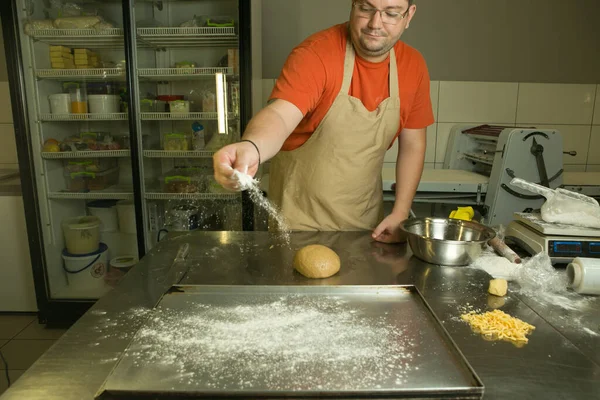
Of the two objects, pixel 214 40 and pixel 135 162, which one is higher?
pixel 214 40

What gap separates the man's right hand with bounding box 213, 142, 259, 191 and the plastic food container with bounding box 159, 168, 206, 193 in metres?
1.94

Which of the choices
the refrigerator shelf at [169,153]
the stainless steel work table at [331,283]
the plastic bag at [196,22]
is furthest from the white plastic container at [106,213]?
the stainless steel work table at [331,283]

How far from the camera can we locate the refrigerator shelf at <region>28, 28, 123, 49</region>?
8.45ft

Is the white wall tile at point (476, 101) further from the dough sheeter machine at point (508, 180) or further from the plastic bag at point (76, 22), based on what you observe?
the plastic bag at point (76, 22)

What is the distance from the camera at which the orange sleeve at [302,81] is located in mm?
1419

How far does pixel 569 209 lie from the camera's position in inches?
54.7

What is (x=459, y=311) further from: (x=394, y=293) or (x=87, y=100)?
(x=87, y=100)

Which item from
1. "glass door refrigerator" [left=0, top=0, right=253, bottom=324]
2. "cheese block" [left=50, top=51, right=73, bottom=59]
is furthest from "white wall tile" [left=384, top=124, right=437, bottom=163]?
"cheese block" [left=50, top=51, right=73, bottom=59]

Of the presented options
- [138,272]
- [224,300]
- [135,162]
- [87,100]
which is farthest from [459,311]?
[87,100]

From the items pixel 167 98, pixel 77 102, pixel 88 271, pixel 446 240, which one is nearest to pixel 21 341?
pixel 88 271

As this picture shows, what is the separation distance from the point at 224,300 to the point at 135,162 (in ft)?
6.21

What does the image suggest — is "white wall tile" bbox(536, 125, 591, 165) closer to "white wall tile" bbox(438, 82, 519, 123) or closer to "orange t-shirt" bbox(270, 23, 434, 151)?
"white wall tile" bbox(438, 82, 519, 123)

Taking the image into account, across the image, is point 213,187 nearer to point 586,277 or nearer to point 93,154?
point 93,154

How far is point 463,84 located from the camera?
3.18 m
